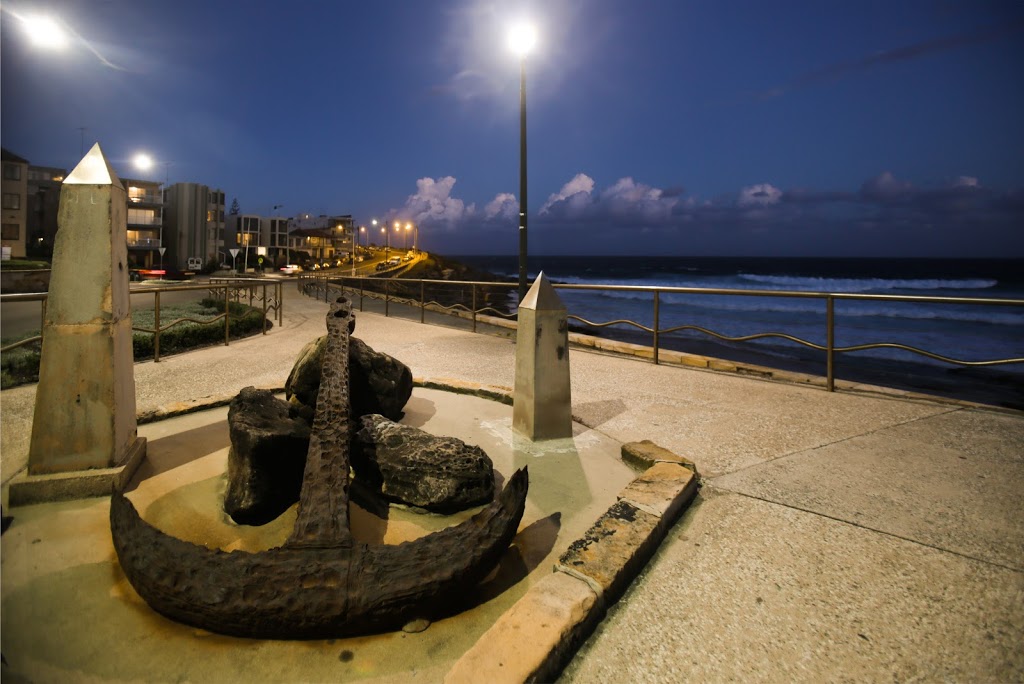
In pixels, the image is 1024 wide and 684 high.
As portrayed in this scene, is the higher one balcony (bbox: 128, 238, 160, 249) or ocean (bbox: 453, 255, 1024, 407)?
balcony (bbox: 128, 238, 160, 249)

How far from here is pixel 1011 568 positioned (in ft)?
7.01

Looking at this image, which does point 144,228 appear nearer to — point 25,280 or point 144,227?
point 144,227

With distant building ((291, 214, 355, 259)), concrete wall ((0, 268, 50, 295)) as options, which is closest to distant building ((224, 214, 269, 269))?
distant building ((291, 214, 355, 259))

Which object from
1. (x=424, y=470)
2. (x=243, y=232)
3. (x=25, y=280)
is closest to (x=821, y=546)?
(x=424, y=470)

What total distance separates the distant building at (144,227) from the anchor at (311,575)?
53.3 m

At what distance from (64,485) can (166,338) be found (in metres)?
5.59

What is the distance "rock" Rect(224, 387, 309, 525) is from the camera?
2465mm

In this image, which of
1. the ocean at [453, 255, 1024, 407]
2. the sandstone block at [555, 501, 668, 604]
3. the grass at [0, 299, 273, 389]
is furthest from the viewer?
the ocean at [453, 255, 1024, 407]

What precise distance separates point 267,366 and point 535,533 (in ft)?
17.2

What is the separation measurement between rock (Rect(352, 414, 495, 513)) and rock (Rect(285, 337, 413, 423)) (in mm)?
1002

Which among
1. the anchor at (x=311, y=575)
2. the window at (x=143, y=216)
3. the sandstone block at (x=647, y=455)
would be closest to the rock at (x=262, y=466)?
the anchor at (x=311, y=575)

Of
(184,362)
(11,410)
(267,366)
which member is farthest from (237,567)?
(184,362)

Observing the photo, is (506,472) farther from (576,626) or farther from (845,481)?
(845,481)

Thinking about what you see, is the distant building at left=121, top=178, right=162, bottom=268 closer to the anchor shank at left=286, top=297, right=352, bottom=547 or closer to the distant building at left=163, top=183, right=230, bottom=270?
the distant building at left=163, top=183, right=230, bottom=270
